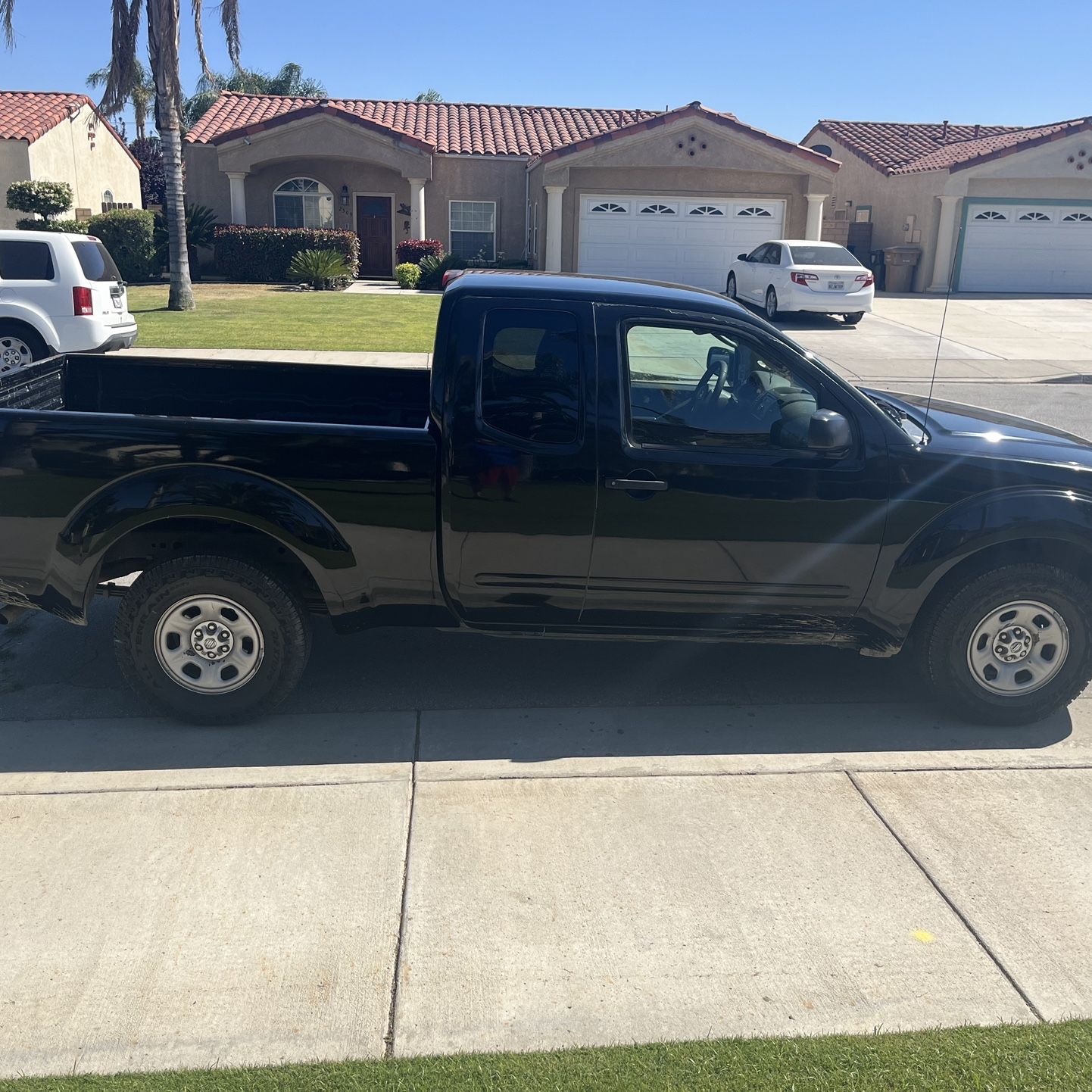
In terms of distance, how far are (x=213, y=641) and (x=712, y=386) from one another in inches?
99.0

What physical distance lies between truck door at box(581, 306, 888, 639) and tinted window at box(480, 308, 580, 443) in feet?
0.47

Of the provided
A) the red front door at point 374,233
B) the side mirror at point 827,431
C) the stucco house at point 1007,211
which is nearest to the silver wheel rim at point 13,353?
the side mirror at point 827,431

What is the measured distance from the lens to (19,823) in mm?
4102

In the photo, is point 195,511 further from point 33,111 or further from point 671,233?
point 33,111

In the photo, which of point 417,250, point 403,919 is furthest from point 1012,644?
point 417,250

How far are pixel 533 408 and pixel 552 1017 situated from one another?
2461mm

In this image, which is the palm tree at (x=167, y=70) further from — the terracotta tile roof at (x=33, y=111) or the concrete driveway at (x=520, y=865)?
the concrete driveway at (x=520, y=865)

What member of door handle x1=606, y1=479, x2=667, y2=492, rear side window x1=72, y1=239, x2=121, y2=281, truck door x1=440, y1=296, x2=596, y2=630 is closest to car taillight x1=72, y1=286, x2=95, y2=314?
rear side window x1=72, y1=239, x2=121, y2=281

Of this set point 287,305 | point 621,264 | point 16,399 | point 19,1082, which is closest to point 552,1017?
point 19,1082

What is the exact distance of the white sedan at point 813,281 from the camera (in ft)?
71.5

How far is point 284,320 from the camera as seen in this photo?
1950 cm

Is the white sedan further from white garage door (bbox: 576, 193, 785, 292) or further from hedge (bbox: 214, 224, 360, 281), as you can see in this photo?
hedge (bbox: 214, 224, 360, 281)

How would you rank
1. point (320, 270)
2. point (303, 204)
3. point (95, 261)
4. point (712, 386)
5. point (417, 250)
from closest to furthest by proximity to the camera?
point (712, 386), point (95, 261), point (320, 270), point (417, 250), point (303, 204)

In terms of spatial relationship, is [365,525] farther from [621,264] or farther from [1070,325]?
[621,264]
